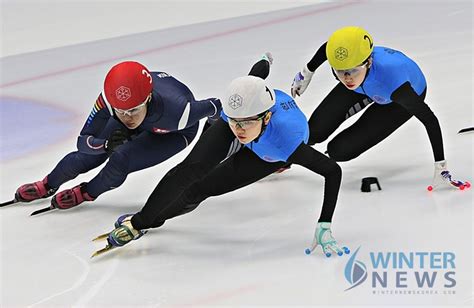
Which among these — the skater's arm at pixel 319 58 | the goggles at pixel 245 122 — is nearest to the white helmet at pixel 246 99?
the goggles at pixel 245 122

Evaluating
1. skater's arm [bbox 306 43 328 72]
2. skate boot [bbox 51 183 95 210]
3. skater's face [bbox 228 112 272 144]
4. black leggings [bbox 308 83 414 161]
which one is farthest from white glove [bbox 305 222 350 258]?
skate boot [bbox 51 183 95 210]

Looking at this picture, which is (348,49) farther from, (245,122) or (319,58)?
(245,122)

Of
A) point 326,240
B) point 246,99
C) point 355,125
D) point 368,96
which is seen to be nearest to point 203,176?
point 246,99

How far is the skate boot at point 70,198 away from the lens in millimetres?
4395

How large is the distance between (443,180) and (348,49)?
0.80 meters

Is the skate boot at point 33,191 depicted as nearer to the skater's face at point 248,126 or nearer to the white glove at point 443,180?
the skater's face at point 248,126

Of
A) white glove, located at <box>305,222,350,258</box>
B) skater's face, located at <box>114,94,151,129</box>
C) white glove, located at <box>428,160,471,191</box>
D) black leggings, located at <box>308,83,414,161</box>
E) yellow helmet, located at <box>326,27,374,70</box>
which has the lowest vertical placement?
white glove, located at <box>305,222,350,258</box>

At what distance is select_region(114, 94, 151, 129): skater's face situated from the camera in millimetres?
3877

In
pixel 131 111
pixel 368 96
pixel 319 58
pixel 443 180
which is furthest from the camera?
pixel 319 58

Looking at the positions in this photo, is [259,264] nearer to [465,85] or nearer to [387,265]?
Answer: [387,265]

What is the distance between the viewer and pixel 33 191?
454cm

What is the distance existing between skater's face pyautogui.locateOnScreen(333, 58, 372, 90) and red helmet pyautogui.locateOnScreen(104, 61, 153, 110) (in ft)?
2.97

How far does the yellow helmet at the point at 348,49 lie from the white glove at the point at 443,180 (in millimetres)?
635

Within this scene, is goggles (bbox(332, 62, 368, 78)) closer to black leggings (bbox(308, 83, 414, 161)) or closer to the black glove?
black leggings (bbox(308, 83, 414, 161))
